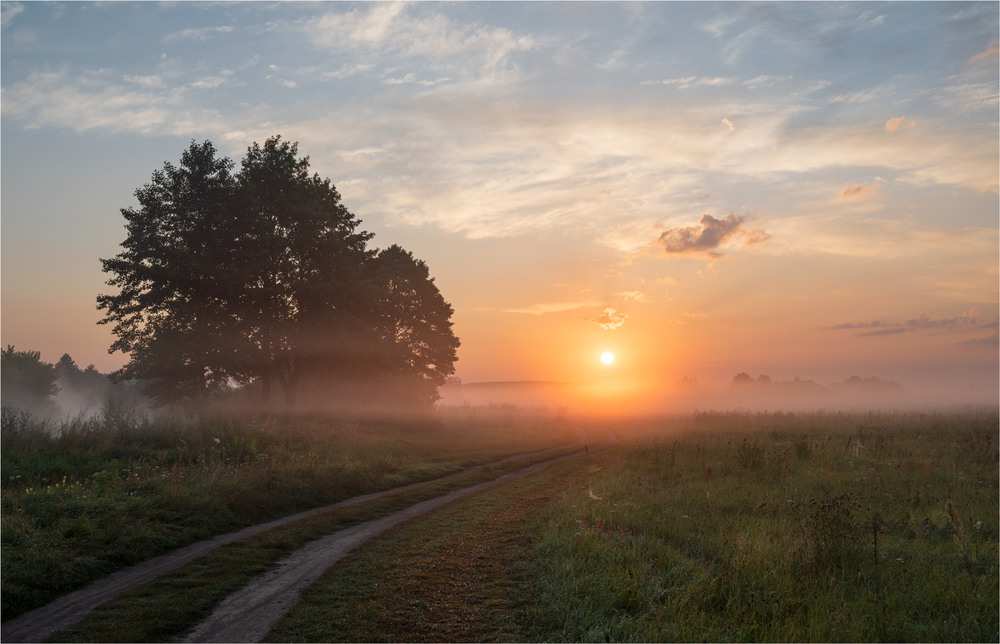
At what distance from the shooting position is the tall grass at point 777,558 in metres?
7.45

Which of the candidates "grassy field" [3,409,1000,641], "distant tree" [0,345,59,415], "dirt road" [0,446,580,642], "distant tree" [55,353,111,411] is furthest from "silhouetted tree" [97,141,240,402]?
"distant tree" [55,353,111,411]

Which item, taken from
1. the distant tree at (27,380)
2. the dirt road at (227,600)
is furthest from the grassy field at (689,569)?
the distant tree at (27,380)

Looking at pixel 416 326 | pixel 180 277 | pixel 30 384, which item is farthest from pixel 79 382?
pixel 180 277

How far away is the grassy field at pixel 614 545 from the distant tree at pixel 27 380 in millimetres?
87480

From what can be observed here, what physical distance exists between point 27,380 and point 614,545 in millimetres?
110025

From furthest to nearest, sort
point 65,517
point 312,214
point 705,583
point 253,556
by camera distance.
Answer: point 312,214, point 65,517, point 253,556, point 705,583

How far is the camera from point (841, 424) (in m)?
34.1

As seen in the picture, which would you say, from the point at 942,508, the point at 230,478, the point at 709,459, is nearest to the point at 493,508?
the point at 230,478

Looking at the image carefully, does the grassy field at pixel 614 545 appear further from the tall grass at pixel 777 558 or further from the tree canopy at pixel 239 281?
the tree canopy at pixel 239 281

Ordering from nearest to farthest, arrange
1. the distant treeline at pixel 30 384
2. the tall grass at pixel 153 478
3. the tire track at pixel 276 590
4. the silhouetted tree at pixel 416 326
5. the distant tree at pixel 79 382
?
the tire track at pixel 276 590, the tall grass at pixel 153 478, the silhouetted tree at pixel 416 326, the distant treeline at pixel 30 384, the distant tree at pixel 79 382

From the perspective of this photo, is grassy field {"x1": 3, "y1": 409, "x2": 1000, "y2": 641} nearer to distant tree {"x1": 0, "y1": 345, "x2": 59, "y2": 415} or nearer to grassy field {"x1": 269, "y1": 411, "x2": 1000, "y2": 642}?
grassy field {"x1": 269, "y1": 411, "x2": 1000, "y2": 642}

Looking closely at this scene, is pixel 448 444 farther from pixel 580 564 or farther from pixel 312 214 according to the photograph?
pixel 580 564

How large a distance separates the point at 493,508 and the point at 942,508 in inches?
422

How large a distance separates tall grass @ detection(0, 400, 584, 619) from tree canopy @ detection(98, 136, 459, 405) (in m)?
7.56
